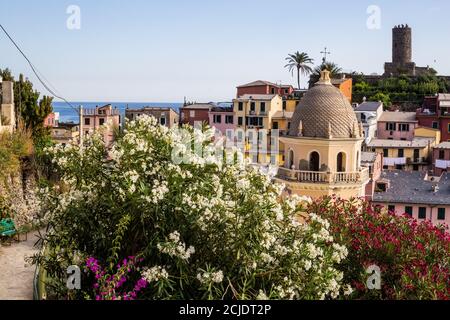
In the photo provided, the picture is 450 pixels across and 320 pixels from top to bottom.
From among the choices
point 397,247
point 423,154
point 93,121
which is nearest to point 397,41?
point 423,154

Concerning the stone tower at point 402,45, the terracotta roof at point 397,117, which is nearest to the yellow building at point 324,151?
the terracotta roof at point 397,117

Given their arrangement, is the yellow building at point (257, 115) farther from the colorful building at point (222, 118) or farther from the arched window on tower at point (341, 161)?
the arched window on tower at point (341, 161)

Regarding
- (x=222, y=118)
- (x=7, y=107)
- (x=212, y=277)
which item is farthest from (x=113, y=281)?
(x=222, y=118)

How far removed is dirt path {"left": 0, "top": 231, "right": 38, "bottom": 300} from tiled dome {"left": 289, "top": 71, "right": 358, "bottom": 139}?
12378 millimetres

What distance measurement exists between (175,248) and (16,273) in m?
6.24

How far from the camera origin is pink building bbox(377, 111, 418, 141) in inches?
2435

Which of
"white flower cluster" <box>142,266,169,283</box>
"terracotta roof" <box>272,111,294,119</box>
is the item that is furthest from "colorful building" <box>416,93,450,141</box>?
"white flower cluster" <box>142,266,169,283</box>

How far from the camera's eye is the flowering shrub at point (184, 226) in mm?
9961

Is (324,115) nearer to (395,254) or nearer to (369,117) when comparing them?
(395,254)

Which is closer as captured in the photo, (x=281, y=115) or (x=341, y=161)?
(x=341, y=161)

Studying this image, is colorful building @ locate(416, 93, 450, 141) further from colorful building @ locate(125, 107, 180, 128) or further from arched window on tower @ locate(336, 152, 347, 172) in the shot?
arched window on tower @ locate(336, 152, 347, 172)

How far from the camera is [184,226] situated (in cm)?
1031

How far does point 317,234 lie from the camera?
10641mm
